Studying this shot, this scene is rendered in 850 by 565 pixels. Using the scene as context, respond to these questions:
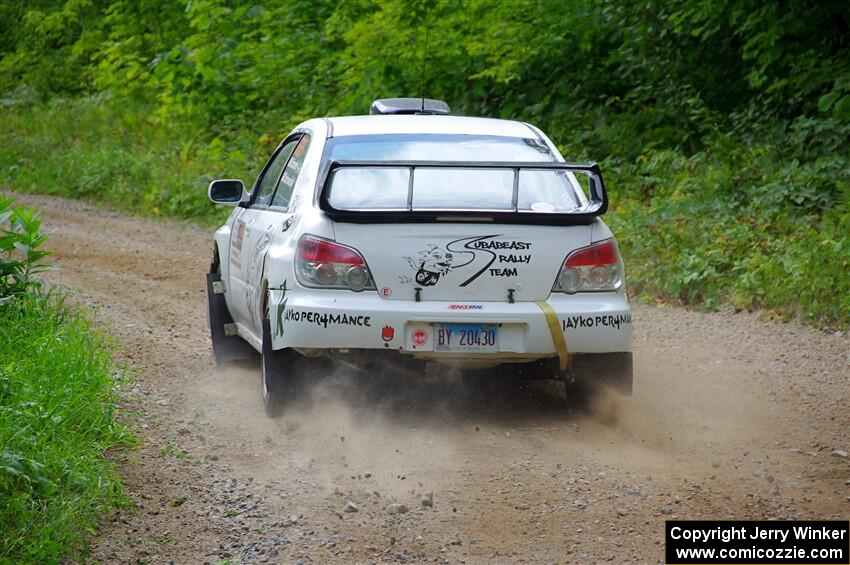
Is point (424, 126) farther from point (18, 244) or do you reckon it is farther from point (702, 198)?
point (702, 198)

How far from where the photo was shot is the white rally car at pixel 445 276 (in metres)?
6.24

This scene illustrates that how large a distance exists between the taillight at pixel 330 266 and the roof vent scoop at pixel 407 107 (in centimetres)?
228

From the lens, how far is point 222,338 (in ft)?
27.2

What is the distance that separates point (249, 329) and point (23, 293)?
1.39 m

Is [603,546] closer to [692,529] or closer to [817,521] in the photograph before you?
[692,529]

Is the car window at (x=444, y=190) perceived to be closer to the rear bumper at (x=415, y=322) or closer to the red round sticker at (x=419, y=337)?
the rear bumper at (x=415, y=322)

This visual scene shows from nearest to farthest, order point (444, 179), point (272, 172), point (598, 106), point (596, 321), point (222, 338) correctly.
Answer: point (596, 321)
point (444, 179)
point (272, 172)
point (222, 338)
point (598, 106)

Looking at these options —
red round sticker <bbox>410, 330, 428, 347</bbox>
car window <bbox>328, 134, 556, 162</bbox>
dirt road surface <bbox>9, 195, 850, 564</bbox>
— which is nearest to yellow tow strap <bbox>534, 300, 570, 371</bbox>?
dirt road surface <bbox>9, 195, 850, 564</bbox>

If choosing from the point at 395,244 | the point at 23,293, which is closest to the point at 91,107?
the point at 23,293

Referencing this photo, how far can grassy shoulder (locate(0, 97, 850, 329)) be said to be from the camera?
34.3ft

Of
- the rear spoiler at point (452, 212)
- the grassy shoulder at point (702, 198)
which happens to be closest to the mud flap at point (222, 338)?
the rear spoiler at point (452, 212)

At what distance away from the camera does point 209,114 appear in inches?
838

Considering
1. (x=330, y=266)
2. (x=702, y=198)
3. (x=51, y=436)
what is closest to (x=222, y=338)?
(x=330, y=266)

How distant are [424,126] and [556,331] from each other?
171cm
